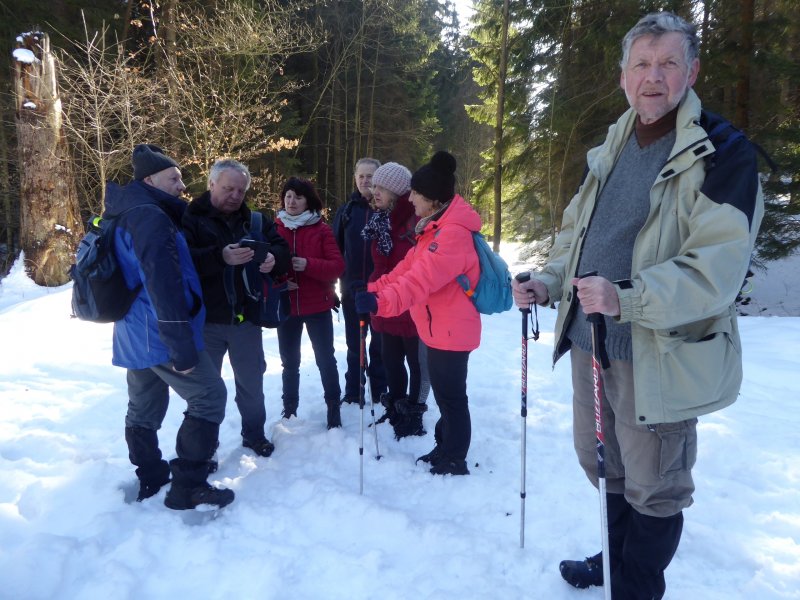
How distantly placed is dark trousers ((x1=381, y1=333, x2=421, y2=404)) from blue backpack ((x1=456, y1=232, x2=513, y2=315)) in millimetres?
1011

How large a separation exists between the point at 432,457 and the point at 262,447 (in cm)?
137

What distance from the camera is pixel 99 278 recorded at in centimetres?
267

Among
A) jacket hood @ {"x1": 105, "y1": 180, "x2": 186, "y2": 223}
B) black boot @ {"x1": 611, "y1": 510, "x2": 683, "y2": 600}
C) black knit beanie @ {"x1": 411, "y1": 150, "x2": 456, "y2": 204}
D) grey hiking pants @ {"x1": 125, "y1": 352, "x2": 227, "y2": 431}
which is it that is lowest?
black boot @ {"x1": 611, "y1": 510, "x2": 683, "y2": 600}

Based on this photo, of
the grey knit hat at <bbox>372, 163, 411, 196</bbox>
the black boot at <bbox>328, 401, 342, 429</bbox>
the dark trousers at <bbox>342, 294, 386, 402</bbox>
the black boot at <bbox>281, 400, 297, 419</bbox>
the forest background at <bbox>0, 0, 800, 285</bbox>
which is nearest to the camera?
the grey knit hat at <bbox>372, 163, 411, 196</bbox>

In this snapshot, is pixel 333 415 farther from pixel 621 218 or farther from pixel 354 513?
pixel 621 218

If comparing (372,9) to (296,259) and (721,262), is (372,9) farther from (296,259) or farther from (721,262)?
(721,262)

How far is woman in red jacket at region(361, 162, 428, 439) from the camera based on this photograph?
13.2 ft

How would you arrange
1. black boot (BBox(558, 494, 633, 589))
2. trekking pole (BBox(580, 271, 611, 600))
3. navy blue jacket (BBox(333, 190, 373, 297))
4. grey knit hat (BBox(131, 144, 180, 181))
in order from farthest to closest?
navy blue jacket (BBox(333, 190, 373, 297))
grey knit hat (BBox(131, 144, 180, 181))
black boot (BBox(558, 494, 633, 589))
trekking pole (BBox(580, 271, 611, 600))

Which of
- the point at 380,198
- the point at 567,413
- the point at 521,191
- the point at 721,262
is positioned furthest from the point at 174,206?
the point at 521,191

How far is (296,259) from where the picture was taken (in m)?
4.03

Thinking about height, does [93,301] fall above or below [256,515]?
above

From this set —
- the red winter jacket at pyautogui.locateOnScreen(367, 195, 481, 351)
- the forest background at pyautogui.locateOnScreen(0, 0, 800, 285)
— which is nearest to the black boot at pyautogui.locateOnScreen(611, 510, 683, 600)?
the red winter jacket at pyautogui.locateOnScreen(367, 195, 481, 351)

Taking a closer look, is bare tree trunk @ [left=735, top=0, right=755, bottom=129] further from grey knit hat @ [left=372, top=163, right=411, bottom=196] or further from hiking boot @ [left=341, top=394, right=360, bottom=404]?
hiking boot @ [left=341, top=394, right=360, bottom=404]

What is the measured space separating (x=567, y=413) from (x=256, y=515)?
114 inches
